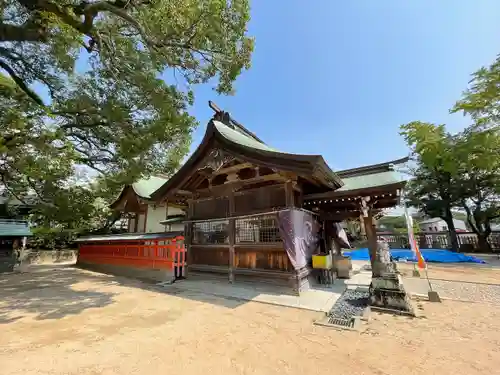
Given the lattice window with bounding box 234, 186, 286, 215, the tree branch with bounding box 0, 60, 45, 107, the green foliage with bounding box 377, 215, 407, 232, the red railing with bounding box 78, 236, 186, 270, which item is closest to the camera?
the lattice window with bounding box 234, 186, 286, 215

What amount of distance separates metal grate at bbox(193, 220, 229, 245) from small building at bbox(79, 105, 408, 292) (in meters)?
0.04

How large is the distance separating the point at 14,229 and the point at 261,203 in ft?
57.8

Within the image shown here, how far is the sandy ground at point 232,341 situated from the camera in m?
3.17

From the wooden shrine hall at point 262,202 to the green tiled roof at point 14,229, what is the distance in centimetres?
1198

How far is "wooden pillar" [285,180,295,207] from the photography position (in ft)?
24.5

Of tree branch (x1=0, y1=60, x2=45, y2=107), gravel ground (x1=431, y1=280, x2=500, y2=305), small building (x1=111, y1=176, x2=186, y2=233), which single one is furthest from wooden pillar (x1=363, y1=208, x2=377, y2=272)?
tree branch (x1=0, y1=60, x2=45, y2=107)

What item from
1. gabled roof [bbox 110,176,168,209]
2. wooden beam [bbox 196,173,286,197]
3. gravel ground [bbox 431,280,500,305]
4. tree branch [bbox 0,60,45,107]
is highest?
tree branch [bbox 0,60,45,107]

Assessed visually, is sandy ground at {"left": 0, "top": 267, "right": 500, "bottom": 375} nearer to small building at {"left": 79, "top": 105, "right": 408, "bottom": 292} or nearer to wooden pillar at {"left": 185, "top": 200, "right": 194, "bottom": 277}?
small building at {"left": 79, "top": 105, "right": 408, "bottom": 292}

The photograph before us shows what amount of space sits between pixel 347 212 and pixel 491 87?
55.2ft

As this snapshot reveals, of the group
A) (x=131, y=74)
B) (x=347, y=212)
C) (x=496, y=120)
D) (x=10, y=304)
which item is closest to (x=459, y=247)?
(x=496, y=120)

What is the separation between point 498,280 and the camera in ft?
29.8

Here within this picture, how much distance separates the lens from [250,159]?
751cm

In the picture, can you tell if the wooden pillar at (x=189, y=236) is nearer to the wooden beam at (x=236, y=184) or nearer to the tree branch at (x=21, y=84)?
the wooden beam at (x=236, y=184)

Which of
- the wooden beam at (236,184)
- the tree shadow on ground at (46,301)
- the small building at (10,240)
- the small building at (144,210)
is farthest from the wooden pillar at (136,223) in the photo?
the wooden beam at (236,184)
